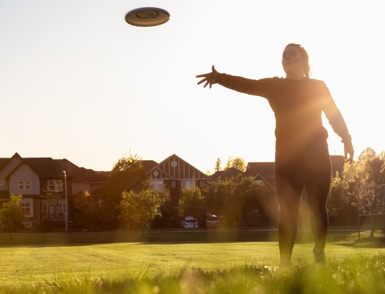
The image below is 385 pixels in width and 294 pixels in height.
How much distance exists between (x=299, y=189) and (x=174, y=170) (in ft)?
334

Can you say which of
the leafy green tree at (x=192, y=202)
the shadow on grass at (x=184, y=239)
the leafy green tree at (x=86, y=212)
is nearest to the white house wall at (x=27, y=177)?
the leafy green tree at (x=86, y=212)

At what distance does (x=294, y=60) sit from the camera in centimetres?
718

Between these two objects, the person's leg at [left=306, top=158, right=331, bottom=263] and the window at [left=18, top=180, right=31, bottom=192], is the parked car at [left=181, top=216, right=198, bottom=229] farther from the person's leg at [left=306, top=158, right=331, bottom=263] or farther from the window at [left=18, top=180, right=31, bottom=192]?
the person's leg at [left=306, top=158, right=331, bottom=263]

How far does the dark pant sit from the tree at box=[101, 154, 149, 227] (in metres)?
80.8

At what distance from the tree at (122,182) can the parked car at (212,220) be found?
10.0 meters

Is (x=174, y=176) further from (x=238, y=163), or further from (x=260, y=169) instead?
(x=238, y=163)

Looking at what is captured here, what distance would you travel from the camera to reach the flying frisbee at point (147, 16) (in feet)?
34.3

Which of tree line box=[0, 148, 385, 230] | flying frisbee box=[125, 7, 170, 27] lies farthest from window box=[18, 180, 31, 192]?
flying frisbee box=[125, 7, 170, 27]

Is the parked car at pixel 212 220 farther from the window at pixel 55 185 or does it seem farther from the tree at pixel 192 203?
the window at pixel 55 185

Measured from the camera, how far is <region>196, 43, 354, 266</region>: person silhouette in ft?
23.0

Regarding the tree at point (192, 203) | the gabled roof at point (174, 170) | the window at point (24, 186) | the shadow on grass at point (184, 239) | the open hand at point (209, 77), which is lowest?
Answer: the shadow on grass at point (184, 239)

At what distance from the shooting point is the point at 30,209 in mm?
99875

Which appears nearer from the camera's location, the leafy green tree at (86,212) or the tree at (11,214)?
the tree at (11,214)

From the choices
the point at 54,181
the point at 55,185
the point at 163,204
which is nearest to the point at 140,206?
the point at 163,204
